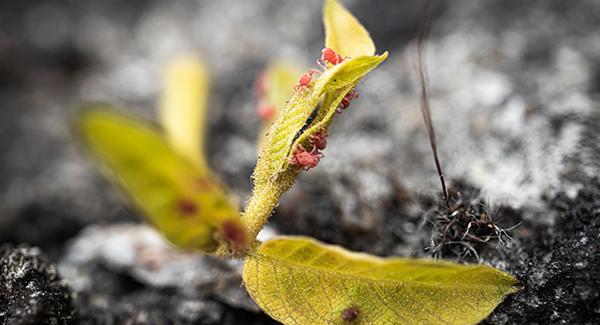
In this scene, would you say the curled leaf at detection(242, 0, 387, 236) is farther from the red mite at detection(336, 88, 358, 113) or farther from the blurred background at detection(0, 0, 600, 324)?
the blurred background at detection(0, 0, 600, 324)

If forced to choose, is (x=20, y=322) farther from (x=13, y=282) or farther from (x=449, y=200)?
(x=449, y=200)

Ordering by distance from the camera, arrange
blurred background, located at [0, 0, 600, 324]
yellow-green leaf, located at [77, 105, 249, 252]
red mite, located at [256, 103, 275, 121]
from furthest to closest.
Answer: red mite, located at [256, 103, 275, 121] < blurred background, located at [0, 0, 600, 324] < yellow-green leaf, located at [77, 105, 249, 252]

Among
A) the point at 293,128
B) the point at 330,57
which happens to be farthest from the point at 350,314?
the point at 330,57

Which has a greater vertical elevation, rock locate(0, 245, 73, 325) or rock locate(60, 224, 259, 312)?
rock locate(0, 245, 73, 325)

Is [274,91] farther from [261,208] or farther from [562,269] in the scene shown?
[562,269]

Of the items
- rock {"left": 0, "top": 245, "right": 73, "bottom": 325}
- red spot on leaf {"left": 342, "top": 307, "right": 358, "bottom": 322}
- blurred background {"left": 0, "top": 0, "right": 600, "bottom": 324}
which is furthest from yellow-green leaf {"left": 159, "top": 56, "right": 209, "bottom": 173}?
red spot on leaf {"left": 342, "top": 307, "right": 358, "bottom": 322}

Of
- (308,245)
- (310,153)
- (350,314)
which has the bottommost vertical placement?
(350,314)
